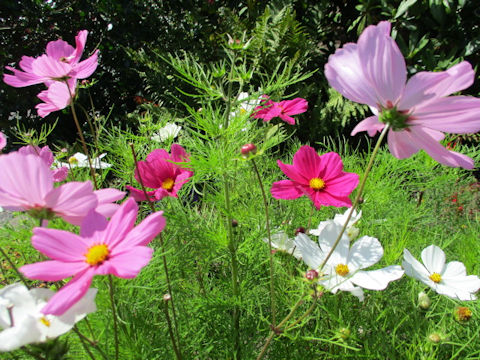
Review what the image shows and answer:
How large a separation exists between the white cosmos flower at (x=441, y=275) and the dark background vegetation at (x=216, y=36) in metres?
1.42

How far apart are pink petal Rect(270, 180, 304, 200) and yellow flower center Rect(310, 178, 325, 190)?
31 mm

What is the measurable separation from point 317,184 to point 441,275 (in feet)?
0.76

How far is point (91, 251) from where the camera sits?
0.31 m

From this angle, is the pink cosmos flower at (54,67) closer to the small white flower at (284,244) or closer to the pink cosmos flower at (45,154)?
the pink cosmos flower at (45,154)

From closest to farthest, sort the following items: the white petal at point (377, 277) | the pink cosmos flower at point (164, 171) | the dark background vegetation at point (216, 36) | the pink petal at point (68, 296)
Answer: the pink petal at point (68, 296)
the white petal at point (377, 277)
the pink cosmos flower at point (164, 171)
the dark background vegetation at point (216, 36)

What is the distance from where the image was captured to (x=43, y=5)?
7.26 ft

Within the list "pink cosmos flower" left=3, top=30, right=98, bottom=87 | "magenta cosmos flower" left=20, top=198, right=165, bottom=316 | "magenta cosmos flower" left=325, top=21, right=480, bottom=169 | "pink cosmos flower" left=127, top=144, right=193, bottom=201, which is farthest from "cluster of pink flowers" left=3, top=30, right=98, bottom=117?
"magenta cosmos flower" left=325, top=21, right=480, bottom=169

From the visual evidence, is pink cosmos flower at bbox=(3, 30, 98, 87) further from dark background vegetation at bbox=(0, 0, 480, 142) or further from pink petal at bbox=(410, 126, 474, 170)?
dark background vegetation at bbox=(0, 0, 480, 142)

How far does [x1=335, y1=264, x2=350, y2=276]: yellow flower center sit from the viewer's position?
1.66 ft

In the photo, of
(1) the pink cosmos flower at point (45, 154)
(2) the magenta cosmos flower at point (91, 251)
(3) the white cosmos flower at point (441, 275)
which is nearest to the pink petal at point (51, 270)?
(2) the magenta cosmos flower at point (91, 251)

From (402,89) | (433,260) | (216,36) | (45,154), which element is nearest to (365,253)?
(433,260)

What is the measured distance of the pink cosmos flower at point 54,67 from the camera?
0.51 m

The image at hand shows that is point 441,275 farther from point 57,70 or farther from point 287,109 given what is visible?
point 57,70

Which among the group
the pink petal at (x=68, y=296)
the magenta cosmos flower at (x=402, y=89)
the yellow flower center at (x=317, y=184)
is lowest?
the yellow flower center at (x=317, y=184)
